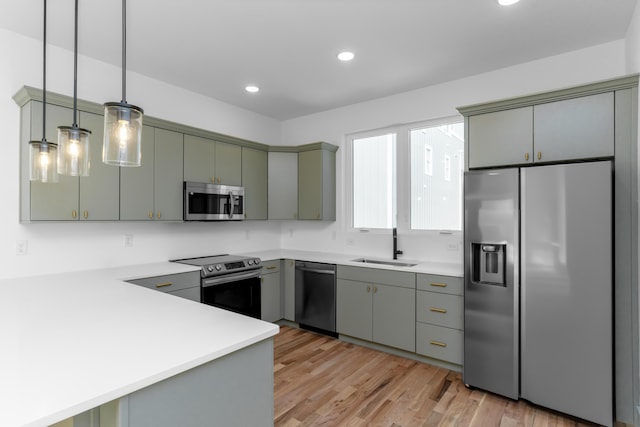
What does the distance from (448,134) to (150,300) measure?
3.24 metres

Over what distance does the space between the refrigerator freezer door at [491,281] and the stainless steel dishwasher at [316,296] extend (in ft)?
4.83

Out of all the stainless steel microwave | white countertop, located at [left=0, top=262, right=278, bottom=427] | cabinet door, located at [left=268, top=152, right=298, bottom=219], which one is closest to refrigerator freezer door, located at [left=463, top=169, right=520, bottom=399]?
white countertop, located at [left=0, top=262, right=278, bottom=427]

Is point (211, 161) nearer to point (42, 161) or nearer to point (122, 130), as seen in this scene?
point (42, 161)

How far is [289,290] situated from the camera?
4195 mm

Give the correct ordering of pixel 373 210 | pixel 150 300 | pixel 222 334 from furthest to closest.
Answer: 1. pixel 373 210
2. pixel 150 300
3. pixel 222 334

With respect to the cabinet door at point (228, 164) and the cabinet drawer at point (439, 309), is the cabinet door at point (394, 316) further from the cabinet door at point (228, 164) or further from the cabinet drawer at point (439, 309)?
the cabinet door at point (228, 164)

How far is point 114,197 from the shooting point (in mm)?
2957

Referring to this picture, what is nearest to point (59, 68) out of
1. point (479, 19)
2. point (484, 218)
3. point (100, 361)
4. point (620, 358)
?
point (100, 361)

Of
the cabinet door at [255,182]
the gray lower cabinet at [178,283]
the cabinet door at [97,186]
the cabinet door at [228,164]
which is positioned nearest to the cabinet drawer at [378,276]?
the cabinet door at [255,182]

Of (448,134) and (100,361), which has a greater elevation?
(448,134)

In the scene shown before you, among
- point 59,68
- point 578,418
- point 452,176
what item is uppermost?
point 59,68

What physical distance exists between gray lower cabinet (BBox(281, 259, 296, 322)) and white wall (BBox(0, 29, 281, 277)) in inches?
27.4

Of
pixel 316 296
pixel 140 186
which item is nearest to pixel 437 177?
pixel 316 296

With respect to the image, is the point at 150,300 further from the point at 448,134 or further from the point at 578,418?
the point at 448,134
